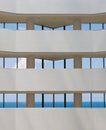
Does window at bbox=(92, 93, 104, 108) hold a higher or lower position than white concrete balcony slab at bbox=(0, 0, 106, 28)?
lower

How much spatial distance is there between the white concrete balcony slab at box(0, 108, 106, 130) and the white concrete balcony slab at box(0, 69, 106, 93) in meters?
1.39

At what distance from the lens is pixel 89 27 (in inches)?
1447

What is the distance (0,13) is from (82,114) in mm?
8607

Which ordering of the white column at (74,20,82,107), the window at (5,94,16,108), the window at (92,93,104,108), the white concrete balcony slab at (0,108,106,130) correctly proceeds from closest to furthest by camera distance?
the white concrete balcony slab at (0,108,106,130) → the white column at (74,20,82,107) → the window at (5,94,16,108) → the window at (92,93,104,108)

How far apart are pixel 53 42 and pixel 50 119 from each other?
5066 mm

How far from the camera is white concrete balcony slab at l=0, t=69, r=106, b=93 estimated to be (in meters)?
28.6

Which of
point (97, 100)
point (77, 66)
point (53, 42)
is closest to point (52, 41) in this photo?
point (53, 42)

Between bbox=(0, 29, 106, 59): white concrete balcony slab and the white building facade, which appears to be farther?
bbox=(0, 29, 106, 59): white concrete balcony slab

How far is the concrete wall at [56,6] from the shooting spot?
29375 mm

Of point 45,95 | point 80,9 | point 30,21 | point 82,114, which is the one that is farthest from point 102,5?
point 45,95

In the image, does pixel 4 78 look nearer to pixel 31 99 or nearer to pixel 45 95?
pixel 31 99

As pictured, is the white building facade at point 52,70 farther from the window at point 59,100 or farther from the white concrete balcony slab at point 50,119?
the window at point 59,100

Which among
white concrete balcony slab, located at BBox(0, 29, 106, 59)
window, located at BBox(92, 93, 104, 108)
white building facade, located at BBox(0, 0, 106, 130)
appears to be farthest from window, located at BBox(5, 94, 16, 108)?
white concrete balcony slab, located at BBox(0, 29, 106, 59)

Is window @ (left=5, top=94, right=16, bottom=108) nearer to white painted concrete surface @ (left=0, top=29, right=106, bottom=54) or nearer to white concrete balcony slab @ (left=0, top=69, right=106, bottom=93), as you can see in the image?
white concrete balcony slab @ (left=0, top=69, right=106, bottom=93)
